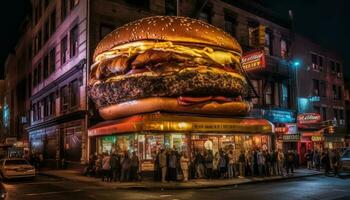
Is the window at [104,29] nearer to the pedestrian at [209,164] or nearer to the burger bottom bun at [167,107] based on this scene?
the burger bottom bun at [167,107]

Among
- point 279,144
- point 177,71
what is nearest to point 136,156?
point 177,71

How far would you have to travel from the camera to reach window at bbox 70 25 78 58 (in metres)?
33.4

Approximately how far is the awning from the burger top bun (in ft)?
15.3

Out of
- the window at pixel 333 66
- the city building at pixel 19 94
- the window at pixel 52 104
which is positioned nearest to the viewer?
the window at pixel 52 104

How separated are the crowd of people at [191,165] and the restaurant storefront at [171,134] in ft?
2.43

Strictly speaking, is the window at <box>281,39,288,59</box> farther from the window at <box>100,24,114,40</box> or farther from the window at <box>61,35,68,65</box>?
the window at <box>61,35,68,65</box>

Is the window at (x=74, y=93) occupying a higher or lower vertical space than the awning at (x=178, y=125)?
higher

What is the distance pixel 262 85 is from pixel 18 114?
3695cm

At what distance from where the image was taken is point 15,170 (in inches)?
1026

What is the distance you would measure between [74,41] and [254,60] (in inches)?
561

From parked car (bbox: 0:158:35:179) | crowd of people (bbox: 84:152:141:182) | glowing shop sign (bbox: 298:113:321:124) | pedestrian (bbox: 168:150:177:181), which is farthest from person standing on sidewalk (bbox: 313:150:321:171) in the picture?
parked car (bbox: 0:158:35:179)

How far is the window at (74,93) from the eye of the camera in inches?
1303

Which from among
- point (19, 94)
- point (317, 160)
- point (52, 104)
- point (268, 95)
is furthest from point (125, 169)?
point (19, 94)

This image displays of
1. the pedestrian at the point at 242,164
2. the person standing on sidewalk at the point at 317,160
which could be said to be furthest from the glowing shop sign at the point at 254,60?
the person standing on sidewalk at the point at 317,160
